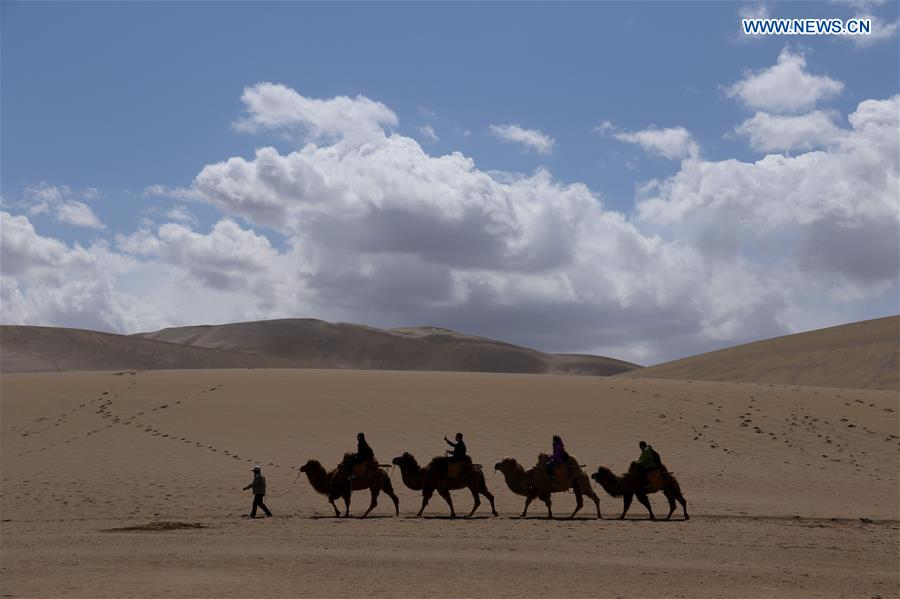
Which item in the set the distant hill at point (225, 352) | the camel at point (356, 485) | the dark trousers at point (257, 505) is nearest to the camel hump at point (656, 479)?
the camel at point (356, 485)

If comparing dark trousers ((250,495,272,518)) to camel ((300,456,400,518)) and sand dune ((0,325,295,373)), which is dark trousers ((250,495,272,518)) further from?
sand dune ((0,325,295,373))

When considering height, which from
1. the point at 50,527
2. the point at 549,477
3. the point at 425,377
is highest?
the point at 425,377

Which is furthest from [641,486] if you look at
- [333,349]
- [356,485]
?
[333,349]

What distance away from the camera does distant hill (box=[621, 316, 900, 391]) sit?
53.6 metres

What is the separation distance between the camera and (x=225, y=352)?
465 ft

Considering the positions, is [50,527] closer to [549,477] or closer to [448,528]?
[448,528]

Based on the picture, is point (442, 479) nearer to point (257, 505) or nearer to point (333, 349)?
point (257, 505)

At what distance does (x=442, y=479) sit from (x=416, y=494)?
13.9ft

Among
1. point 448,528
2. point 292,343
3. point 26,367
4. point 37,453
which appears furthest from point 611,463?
point 292,343

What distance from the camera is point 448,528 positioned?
17344mm

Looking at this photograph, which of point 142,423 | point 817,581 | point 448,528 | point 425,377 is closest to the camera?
point 817,581

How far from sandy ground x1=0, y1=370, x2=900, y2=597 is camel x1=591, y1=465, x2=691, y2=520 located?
0.68 m

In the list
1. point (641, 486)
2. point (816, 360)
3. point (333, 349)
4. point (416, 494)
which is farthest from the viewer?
point (333, 349)

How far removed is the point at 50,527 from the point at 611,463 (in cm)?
1513
